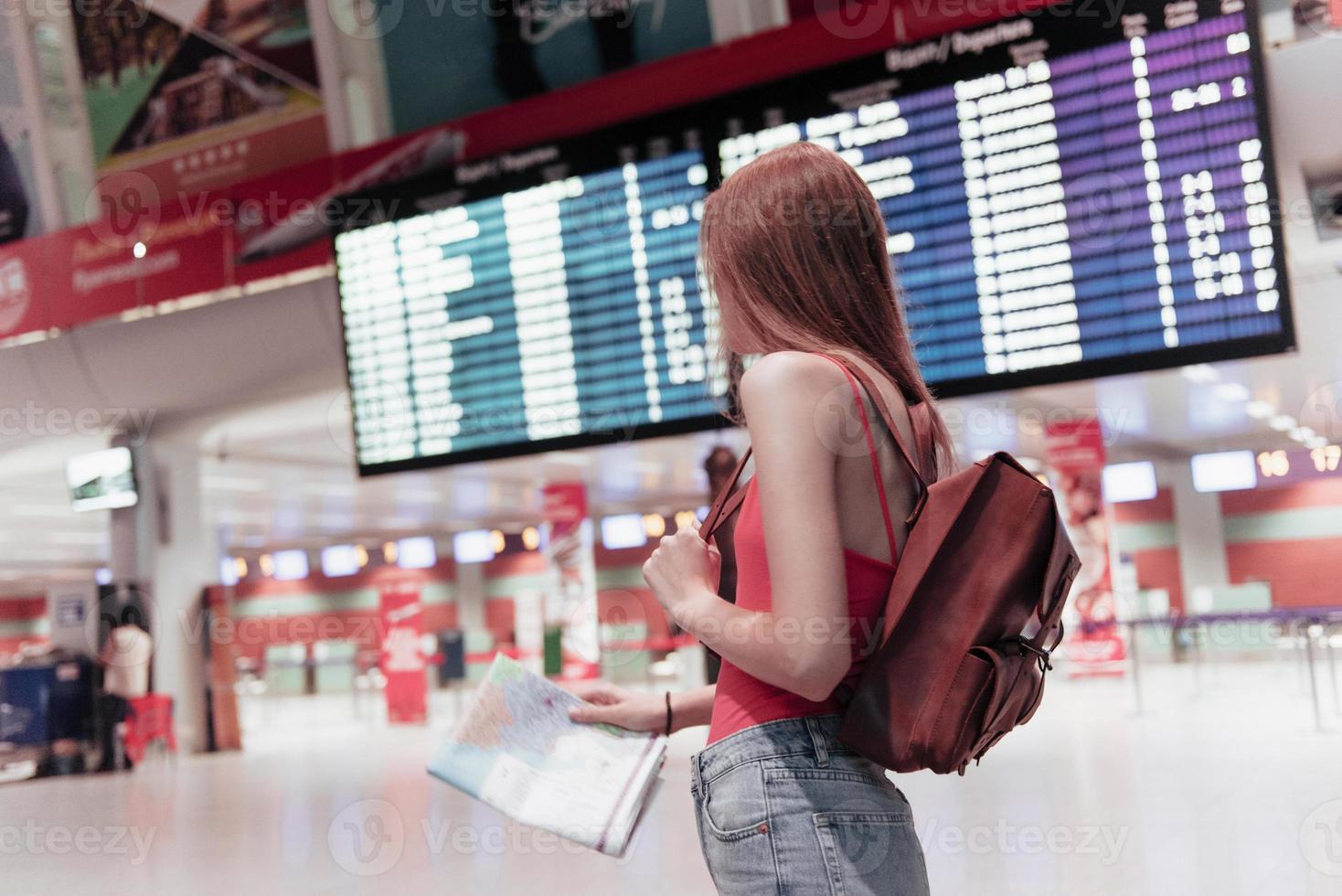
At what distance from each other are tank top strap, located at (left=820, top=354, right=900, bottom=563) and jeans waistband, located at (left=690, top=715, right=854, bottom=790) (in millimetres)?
175

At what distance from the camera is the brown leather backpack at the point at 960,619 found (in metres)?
1.04

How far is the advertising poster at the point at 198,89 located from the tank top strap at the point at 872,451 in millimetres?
5517

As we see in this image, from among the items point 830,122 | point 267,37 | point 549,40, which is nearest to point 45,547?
point 267,37

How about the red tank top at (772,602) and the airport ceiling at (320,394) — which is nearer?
the red tank top at (772,602)

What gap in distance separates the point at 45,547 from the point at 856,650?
77.0ft

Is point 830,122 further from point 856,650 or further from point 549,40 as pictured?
point 856,650

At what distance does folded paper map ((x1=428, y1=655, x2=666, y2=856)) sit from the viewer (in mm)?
1353

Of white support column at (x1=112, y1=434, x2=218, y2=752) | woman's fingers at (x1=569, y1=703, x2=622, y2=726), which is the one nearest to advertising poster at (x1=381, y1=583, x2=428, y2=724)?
white support column at (x1=112, y1=434, x2=218, y2=752)

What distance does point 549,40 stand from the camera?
5.54 m

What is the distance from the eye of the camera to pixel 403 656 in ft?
47.7
